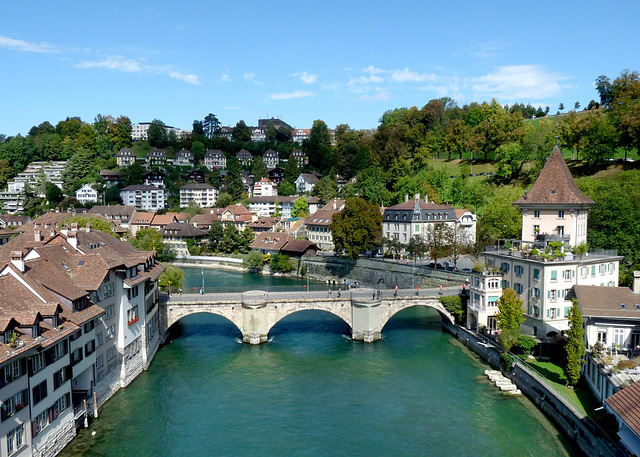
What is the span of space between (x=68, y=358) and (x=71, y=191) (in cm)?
12362

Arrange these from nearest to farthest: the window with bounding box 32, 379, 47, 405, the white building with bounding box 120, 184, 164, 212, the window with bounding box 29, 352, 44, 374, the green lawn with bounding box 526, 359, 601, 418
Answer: the window with bounding box 29, 352, 44, 374 → the window with bounding box 32, 379, 47, 405 → the green lawn with bounding box 526, 359, 601, 418 → the white building with bounding box 120, 184, 164, 212

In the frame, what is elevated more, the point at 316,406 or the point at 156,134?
the point at 156,134

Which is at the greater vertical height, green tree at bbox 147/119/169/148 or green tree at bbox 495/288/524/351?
green tree at bbox 147/119/169/148

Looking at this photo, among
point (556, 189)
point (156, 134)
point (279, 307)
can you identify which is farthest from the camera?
point (156, 134)

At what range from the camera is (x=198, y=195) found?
13712 cm

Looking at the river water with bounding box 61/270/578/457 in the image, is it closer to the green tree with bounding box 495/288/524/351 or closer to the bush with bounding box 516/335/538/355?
the green tree with bounding box 495/288/524/351

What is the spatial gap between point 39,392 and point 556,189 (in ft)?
136

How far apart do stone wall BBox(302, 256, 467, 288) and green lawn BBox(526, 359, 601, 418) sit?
21468 mm

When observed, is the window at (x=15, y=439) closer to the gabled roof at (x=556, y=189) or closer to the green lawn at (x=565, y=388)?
the green lawn at (x=565, y=388)

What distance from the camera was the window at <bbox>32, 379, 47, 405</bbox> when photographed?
2426 cm

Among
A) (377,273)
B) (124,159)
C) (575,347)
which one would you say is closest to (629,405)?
(575,347)

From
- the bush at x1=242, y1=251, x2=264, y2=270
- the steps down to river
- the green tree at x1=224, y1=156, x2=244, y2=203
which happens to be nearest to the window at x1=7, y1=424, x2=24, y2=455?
the steps down to river

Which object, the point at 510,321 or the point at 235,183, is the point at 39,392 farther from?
the point at 235,183

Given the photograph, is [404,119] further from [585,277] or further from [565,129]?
[585,277]
